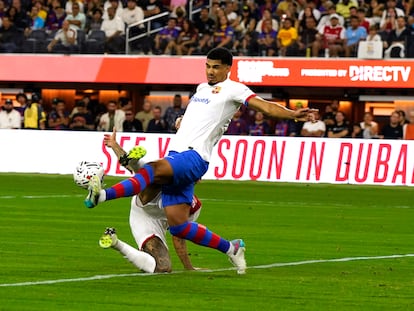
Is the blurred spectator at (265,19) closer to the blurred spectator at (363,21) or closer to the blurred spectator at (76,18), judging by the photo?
the blurred spectator at (363,21)

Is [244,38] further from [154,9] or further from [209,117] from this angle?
[209,117]

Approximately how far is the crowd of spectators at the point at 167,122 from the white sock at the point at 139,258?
67.7ft

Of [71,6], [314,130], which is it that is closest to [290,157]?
[314,130]

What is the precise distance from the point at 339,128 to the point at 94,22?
1047 centimetres

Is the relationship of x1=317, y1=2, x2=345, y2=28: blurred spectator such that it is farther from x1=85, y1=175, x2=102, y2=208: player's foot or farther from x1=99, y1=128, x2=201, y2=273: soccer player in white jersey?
x1=85, y1=175, x2=102, y2=208: player's foot

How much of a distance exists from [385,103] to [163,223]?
90.7ft

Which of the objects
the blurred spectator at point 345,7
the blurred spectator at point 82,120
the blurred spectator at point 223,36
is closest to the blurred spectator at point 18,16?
the blurred spectator at point 82,120

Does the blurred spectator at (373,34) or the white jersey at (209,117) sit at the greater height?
the white jersey at (209,117)

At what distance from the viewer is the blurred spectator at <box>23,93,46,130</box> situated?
37094 mm

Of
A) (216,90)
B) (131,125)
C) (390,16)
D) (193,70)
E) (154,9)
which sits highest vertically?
(216,90)

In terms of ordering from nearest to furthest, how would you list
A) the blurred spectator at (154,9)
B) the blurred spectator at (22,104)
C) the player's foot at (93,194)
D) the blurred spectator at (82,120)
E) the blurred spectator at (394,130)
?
the player's foot at (93,194)
the blurred spectator at (394,130)
the blurred spectator at (82,120)
the blurred spectator at (22,104)
the blurred spectator at (154,9)

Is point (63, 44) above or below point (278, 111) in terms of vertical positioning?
below

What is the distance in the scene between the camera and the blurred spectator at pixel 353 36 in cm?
3684

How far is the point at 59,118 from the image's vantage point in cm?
3894
